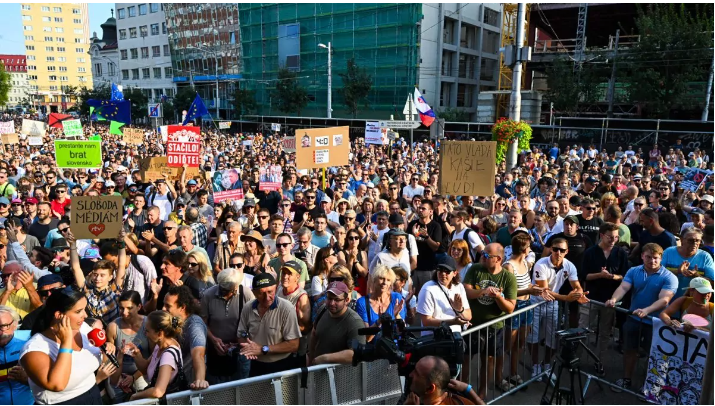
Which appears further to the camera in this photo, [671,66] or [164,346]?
[671,66]

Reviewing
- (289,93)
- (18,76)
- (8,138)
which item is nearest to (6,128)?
(8,138)

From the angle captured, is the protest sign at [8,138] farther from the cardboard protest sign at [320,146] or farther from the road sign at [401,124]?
the road sign at [401,124]

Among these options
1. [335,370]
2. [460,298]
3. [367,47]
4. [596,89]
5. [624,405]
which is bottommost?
[624,405]

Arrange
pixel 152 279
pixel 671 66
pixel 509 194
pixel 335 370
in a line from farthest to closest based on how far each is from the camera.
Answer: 1. pixel 671 66
2. pixel 509 194
3. pixel 152 279
4. pixel 335 370

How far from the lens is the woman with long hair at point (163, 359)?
10.8 ft

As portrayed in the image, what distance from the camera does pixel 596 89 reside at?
35.0 m

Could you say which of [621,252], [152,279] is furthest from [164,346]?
[621,252]

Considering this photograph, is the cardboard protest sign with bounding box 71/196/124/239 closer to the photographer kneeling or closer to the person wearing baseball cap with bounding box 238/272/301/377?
the person wearing baseball cap with bounding box 238/272/301/377

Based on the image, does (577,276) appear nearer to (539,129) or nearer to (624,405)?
(624,405)

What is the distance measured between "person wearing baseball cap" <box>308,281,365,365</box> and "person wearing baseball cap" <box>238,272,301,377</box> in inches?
9.0

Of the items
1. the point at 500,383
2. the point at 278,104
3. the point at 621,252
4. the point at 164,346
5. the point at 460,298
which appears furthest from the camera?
the point at 278,104

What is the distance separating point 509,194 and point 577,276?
4.61 m

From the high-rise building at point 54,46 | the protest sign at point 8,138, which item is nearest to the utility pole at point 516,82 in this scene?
the protest sign at point 8,138

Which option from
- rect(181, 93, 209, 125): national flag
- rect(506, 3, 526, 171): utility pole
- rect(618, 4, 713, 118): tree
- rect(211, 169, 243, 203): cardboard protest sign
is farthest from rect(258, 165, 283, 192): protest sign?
rect(618, 4, 713, 118): tree
